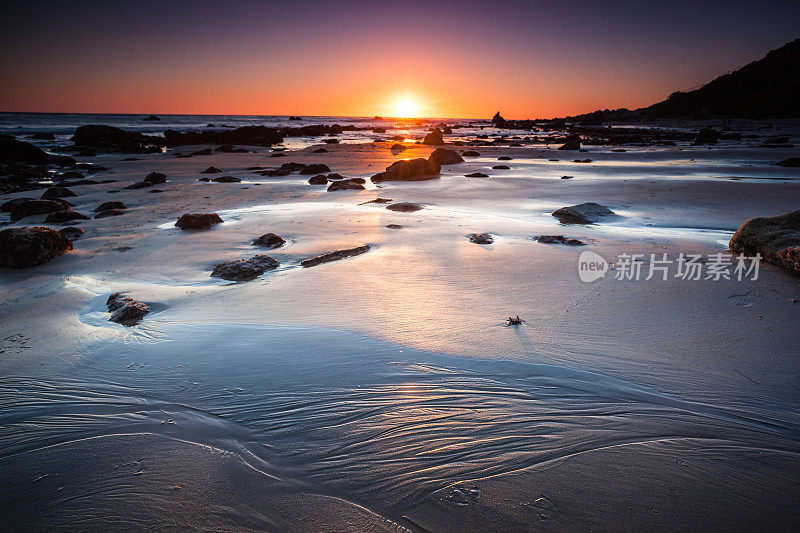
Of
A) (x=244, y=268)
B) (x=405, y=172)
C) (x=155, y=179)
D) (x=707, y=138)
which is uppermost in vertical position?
(x=707, y=138)

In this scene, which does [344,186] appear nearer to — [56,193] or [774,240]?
[56,193]

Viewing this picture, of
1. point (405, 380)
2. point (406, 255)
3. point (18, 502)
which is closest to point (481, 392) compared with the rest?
point (405, 380)

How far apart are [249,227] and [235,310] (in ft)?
10.2

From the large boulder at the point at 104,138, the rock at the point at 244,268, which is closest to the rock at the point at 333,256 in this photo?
the rock at the point at 244,268

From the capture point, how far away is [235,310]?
124 inches

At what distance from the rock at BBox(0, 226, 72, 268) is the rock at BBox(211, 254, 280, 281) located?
7.47ft

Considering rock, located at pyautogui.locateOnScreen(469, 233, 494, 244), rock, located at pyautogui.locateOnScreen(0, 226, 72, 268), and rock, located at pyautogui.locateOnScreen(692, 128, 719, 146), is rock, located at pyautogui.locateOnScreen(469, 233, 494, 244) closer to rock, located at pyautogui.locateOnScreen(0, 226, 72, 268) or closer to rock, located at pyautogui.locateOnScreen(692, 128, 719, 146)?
rock, located at pyautogui.locateOnScreen(0, 226, 72, 268)

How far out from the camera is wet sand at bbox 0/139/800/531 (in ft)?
4.86

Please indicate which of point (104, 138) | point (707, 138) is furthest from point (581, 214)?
point (104, 138)

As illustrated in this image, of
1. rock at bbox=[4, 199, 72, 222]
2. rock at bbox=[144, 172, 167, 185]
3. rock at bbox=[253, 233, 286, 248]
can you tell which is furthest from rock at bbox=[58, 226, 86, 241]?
rock at bbox=[144, 172, 167, 185]

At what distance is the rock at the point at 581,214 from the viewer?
6070mm

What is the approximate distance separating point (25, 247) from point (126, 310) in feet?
8.18

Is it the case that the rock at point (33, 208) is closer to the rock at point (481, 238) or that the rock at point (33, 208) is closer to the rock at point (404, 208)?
the rock at point (404, 208)

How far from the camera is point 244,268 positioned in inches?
154
